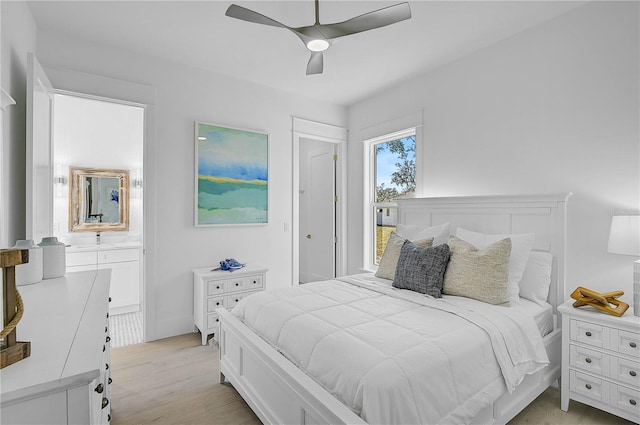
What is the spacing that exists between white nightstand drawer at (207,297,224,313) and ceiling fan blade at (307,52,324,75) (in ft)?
7.50

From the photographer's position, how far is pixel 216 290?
321cm

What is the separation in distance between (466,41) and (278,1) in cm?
171

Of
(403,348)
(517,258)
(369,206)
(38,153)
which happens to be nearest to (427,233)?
(517,258)

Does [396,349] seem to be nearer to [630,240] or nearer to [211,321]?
[630,240]

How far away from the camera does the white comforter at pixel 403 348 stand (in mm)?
1324

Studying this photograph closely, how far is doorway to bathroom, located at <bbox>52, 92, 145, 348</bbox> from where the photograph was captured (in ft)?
12.7

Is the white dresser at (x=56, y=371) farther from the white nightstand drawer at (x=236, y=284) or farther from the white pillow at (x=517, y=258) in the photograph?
the white pillow at (x=517, y=258)

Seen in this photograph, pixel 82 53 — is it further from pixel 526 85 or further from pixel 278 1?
pixel 526 85

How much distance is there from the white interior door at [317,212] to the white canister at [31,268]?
354 cm

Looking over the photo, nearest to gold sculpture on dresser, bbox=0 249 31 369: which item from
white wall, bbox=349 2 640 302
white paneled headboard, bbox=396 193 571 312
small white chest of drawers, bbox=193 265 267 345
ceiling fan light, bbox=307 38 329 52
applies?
ceiling fan light, bbox=307 38 329 52

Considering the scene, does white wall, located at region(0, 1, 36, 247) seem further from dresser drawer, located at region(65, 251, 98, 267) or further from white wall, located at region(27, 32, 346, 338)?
dresser drawer, located at region(65, 251, 98, 267)

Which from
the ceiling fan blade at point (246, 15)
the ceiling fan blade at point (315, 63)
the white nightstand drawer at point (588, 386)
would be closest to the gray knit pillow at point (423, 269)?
the white nightstand drawer at point (588, 386)

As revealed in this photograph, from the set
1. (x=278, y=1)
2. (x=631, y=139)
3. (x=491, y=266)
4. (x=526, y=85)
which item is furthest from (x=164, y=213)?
(x=631, y=139)

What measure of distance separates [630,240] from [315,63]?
239cm
